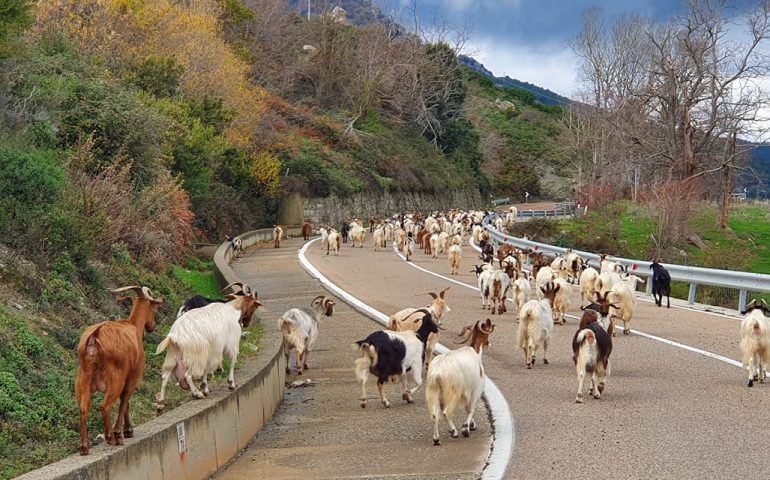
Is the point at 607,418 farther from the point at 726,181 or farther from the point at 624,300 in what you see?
the point at 726,181

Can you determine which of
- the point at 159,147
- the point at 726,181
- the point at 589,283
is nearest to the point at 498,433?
the point at 589,283

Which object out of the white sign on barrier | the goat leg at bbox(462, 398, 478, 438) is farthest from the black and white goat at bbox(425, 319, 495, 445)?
the white sign on barrier

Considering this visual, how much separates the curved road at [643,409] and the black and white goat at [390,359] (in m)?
1.17

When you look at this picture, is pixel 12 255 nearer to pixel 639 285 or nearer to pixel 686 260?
pixel 639 285

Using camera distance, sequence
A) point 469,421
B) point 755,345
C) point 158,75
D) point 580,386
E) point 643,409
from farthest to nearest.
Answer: point 158,75 → point 755,345 → point 580,386 → point 643,409 → point 469,421

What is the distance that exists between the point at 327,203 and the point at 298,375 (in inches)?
1836

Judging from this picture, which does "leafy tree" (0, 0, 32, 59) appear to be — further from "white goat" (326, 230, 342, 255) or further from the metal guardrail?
"white goat" (326, 230, 342, 255)

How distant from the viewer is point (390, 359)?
10.3 m

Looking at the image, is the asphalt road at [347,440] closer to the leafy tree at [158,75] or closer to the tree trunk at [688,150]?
the leafy tree at [158,75]

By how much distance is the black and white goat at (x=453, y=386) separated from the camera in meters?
8.62

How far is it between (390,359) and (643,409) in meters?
2.77

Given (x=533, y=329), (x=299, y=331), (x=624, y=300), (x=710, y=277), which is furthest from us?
(x=710, y=277)

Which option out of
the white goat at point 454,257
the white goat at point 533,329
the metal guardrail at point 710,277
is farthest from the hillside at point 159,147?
the metal guardrail at point 710,277

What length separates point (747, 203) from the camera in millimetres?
70375
